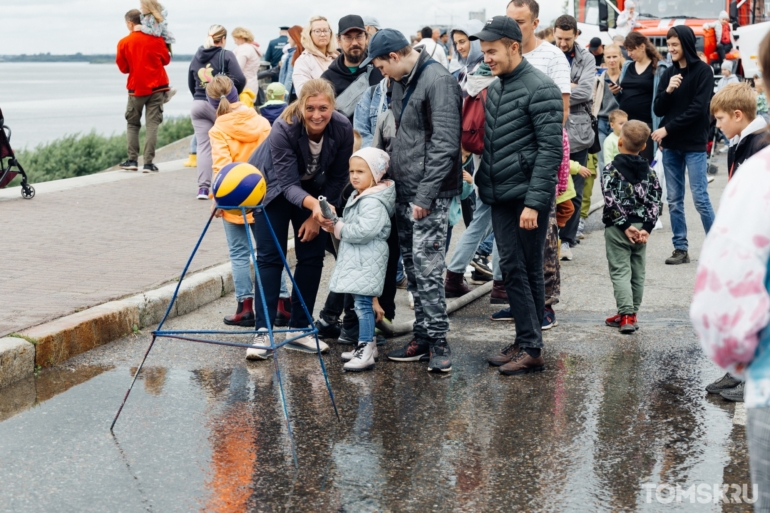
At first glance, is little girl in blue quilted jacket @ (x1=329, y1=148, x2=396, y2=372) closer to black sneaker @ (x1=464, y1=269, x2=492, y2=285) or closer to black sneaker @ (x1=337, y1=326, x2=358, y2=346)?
black sneaker @ (x1=337, y1=326, x2=358, y2=346)

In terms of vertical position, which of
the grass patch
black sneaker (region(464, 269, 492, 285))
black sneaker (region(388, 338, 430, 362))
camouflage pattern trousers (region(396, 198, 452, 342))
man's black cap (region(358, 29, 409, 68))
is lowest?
black sneaker (region(464, 269, 492, 285))

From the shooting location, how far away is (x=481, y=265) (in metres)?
8.47

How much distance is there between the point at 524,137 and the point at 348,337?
1.87 m

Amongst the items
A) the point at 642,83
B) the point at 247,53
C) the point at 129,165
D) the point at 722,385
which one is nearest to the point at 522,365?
the point at 722,385

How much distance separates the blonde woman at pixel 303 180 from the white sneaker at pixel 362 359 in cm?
37

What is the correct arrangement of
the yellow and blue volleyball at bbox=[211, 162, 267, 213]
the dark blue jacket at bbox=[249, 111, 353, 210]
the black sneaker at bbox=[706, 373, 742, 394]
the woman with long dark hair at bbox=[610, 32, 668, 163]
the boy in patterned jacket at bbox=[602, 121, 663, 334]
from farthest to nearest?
the woman with long dark hair at bbox=[610, 32, 668, 163] < the boy in patterned jacket at bbox=[602, 121, 663, 334] < the dark blue jacket at bbox=[249, 111, 353, 210] < the black sneaker at bbox=[706, 373, 742, 394] < the yellow and blue volleyball at bbox=[211, 162, 267, 213]

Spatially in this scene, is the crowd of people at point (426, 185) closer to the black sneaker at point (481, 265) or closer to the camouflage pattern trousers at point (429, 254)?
the camouflage pattern trousers at point (429, 254)

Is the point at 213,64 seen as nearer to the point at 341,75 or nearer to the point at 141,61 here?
the point at 141,61

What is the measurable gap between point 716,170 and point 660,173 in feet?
20.8

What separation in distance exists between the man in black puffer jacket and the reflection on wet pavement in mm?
435

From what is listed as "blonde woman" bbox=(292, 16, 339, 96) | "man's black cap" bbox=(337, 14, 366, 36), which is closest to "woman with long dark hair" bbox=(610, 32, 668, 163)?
"blonde woman" bbox=(292, 16, 339, 96)

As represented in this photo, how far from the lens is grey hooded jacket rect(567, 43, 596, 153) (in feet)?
28.3

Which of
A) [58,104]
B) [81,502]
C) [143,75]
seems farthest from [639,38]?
[58,104]

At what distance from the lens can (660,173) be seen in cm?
1094
